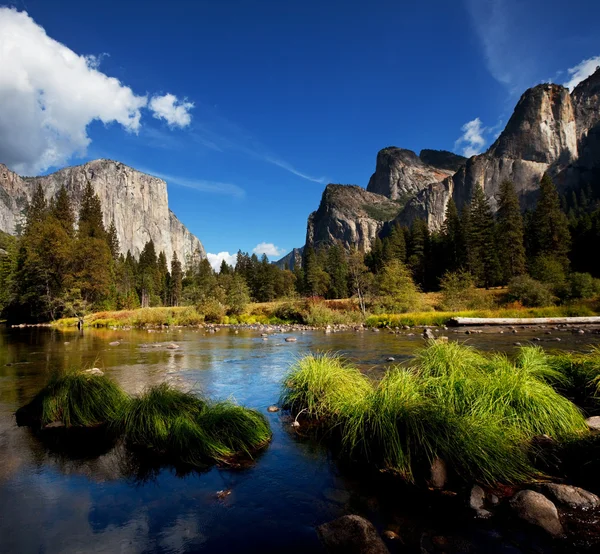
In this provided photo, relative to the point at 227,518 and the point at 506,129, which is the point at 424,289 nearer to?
the point at 227,518

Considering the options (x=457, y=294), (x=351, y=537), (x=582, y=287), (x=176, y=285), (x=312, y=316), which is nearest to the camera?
(x=351, y=537)

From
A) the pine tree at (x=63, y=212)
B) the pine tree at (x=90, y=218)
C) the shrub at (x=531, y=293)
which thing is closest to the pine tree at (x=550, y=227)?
the shrub at (x=531, y=293)

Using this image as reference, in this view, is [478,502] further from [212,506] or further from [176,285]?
[176,285]

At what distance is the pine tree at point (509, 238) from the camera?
192 feet

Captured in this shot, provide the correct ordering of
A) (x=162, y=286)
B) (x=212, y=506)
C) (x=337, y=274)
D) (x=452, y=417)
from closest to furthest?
(x=212, y=506) < (x=452, y=417) < (x=337, y=274) < (x=162, y=286)

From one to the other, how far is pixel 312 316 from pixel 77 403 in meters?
31.9

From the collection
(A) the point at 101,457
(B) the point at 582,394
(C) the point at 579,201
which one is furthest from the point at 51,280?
(C) the point at 579,201

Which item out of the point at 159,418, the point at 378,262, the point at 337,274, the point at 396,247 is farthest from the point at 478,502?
the point at 378,262

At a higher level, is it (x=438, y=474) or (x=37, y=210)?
(x=37, y=210)

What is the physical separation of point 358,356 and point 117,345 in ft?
50.6

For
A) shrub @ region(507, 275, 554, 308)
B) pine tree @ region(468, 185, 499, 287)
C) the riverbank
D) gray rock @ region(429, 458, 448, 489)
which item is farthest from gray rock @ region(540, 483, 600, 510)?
pine tree @ region(468, 185, 499, 287)

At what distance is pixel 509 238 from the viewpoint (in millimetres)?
59312

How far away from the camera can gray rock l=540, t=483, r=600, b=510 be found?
4.11 m

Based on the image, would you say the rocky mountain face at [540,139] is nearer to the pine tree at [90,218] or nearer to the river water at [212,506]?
the pine tree at [90,218]
